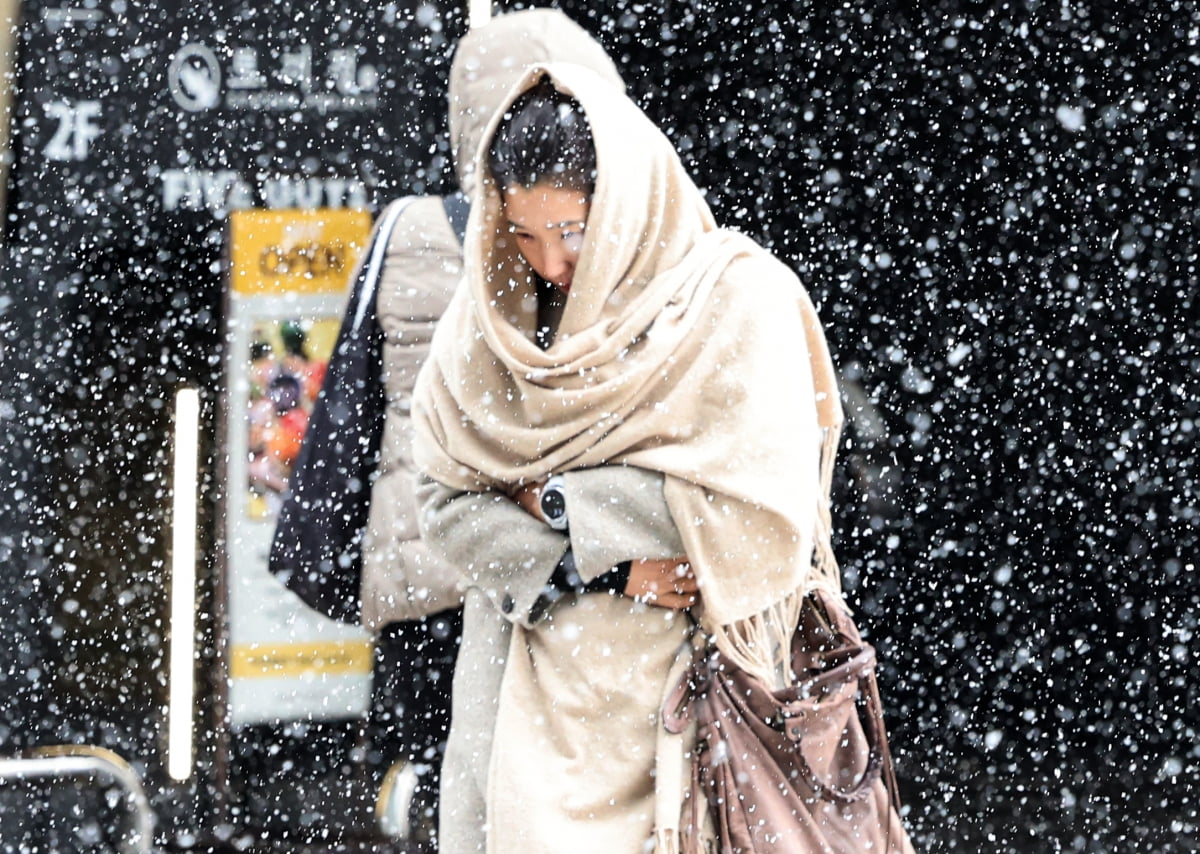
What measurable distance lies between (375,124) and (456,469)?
260 centimetres

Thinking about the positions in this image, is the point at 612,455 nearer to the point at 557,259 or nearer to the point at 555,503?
the point at 555,503

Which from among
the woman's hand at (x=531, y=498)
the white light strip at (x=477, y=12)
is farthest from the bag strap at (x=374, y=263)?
the white light strip at (x=477, y=12)

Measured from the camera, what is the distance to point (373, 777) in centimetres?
511

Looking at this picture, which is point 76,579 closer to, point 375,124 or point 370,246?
point 375,124

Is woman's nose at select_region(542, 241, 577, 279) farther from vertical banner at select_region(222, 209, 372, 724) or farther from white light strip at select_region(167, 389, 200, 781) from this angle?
white light strip at select_region(167, 389, 200, 781)

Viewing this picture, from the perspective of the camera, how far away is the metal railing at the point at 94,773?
3.39m

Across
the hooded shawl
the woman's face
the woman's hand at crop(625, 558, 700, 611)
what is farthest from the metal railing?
the woman's face

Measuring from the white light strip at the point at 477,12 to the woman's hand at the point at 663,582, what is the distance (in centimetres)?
298

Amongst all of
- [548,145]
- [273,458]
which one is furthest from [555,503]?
[273,458]

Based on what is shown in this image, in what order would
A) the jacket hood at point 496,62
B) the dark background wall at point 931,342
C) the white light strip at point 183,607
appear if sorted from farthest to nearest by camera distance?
the dark background wall at point 931,342
the white light strip at point 183,607
the jacket hood at point 496,62

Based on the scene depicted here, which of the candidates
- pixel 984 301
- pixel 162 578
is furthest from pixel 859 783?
pixel 984 301

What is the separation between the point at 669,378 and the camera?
2.37 meters

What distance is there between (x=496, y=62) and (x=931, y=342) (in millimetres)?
3369

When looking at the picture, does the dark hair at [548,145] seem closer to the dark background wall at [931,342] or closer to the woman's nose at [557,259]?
the woman's nose at [557,259]
